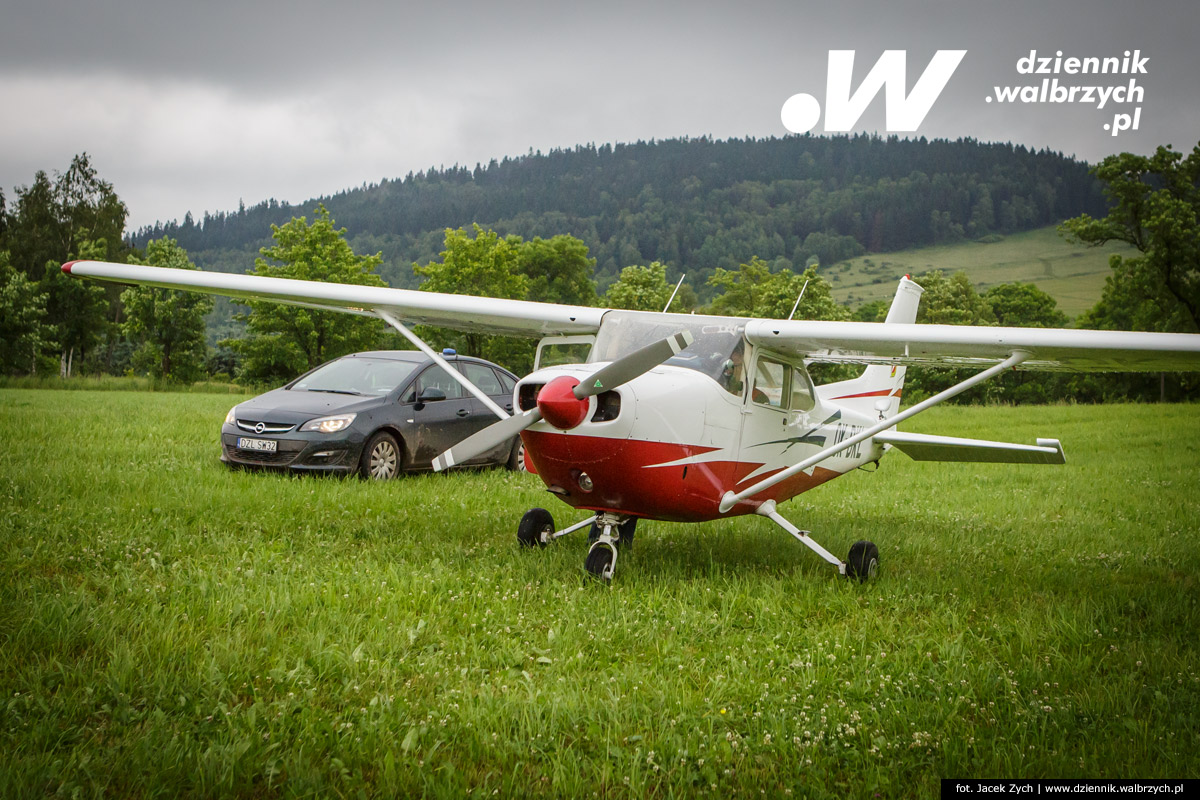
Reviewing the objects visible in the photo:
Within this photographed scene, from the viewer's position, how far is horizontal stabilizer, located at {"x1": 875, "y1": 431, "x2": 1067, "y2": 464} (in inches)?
299

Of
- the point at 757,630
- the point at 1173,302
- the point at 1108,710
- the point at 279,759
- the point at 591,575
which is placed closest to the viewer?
the point at 279,759

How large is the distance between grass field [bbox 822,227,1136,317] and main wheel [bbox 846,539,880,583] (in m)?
84.0

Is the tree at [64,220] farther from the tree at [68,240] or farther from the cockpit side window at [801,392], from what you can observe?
the cockpit side window at [801,392]

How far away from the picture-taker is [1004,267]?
102 meters

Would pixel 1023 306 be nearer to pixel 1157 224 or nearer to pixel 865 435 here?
pixel 1157 224

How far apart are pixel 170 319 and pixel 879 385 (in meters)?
54.2

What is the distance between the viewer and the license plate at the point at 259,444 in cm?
980

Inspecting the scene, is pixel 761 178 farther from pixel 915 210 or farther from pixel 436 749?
pixel 436 749

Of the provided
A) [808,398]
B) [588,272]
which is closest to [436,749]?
[808,398]

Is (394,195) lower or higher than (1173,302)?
higher

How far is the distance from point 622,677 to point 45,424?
1350cm

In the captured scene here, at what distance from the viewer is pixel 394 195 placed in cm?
16612

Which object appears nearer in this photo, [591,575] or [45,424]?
[591,575]

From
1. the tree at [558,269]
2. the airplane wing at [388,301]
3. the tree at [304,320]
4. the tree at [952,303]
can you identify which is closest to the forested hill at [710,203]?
the tree at [558,269]
